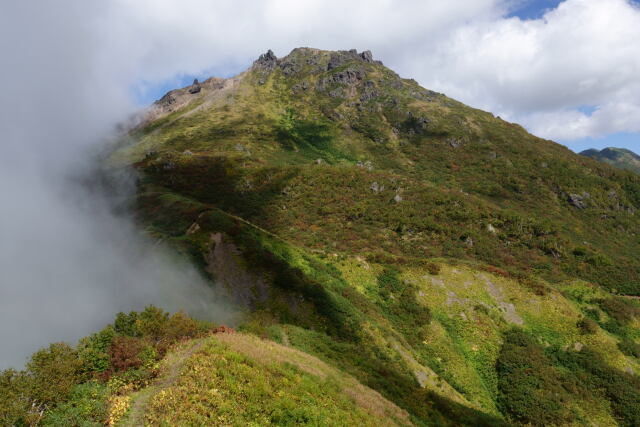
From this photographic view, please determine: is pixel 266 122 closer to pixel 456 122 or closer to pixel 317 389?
Result: pixel 456 122

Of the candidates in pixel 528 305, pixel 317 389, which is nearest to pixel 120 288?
pixel 317 389

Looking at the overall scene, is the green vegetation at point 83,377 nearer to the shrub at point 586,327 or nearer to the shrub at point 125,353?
the shrub at point 125,353

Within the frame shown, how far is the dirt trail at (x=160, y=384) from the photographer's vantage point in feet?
39.3

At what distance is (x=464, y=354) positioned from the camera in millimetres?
37812

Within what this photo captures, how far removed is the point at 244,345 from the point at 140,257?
1220 inches

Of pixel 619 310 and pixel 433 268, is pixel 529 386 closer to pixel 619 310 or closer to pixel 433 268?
pixel 433 268

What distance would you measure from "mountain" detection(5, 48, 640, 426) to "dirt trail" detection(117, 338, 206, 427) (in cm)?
11

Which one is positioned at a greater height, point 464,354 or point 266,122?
point 266,122

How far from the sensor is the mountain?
16.8 meters

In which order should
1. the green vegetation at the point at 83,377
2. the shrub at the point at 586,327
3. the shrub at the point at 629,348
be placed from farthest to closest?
the shrub at the point at 629,348 → the shrub at the point at 586,327 → the green vegetation at the point at 83,377

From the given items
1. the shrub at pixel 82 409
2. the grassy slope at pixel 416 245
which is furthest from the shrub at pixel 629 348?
the shrub at pixel 82 409

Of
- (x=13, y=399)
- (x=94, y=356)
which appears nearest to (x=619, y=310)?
(x=94, y=356)

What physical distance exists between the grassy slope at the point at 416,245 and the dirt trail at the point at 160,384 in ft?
26.8

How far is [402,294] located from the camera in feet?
148
